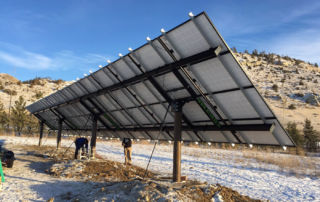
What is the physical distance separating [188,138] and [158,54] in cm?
606

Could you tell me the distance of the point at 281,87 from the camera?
85.0 meters

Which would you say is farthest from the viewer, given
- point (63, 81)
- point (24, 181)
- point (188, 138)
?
point (63, 81)

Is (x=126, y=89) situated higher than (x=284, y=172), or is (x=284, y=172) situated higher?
(x=126, y=89)

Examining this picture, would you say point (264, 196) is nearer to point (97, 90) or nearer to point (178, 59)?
point (178, 59)

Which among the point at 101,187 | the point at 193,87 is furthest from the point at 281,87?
the point at 101,187

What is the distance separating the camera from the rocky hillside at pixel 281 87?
210ft

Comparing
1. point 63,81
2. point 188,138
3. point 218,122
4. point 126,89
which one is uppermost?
point 63,81

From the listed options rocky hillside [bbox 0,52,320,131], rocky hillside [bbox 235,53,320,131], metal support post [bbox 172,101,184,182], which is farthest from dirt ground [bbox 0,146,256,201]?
rocky hillside [bbox 0,52,320,131]

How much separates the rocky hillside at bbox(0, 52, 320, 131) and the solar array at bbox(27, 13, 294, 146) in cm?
5140

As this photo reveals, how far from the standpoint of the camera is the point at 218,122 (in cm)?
1040

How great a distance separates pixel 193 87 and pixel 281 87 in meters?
87.5

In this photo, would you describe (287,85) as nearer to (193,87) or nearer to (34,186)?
(193,87)

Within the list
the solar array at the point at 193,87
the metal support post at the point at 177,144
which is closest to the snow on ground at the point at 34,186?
the metal support post at the point at 177,144

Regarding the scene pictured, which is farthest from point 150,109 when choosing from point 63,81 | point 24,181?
point 63,81
